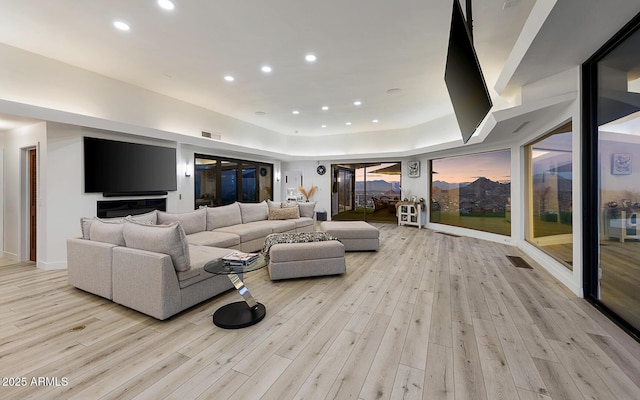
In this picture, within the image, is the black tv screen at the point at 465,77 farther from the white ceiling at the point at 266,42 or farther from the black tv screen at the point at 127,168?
the black tv screen at the point at 127,168

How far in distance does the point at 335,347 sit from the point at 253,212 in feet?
14.9


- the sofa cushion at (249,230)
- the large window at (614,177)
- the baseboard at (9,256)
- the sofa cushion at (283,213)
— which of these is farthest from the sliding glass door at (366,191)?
the baseboard at (9,256)

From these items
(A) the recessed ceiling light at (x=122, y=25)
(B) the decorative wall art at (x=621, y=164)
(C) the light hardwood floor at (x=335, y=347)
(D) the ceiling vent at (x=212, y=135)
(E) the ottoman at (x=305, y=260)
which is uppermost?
(A) the recessed ceiling light at (x=122, y=25)

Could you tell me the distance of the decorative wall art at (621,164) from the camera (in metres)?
2.43

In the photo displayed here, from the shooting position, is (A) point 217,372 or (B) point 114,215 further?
(B) point 114,215

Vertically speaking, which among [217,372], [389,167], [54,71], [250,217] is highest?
[54,71]

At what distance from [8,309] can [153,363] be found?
7.40ft

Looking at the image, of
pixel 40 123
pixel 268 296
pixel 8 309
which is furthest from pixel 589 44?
pixel 40 123

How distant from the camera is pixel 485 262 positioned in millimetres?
4535

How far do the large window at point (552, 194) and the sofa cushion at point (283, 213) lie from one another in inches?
198

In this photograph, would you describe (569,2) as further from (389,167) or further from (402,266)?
(389,167)

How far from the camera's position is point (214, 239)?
4316 millimetres

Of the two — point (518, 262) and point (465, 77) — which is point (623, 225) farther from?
point (518, 262)

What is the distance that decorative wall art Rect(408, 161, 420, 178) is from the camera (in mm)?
8586
